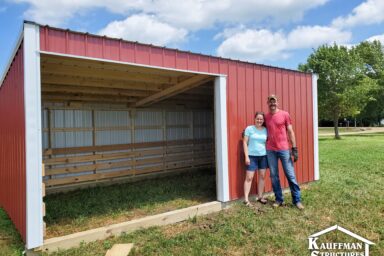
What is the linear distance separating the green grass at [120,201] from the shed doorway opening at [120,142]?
16mm

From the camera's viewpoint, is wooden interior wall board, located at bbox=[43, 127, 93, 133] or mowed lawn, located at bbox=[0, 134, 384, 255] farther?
wooden interior wall board, located at bbox=[43, 127, 93, 133]

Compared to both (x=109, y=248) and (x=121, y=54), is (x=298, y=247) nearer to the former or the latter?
(x=109, y=248)

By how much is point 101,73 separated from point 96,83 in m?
0.67

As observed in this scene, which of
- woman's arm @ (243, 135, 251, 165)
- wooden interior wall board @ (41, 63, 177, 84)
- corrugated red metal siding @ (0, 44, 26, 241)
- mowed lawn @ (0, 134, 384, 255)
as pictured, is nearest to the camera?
mowed lawn @ (0, 134, 384, 255)

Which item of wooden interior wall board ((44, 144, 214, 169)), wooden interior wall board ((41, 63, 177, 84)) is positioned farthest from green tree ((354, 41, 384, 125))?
wooden interior wall board ((41, 63, 177, 84))

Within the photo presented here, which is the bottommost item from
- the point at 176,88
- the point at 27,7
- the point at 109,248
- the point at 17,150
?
the point at 109,248

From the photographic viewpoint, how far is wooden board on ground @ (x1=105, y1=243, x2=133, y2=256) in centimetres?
315

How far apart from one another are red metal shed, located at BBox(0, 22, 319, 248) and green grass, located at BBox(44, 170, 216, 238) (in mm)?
636

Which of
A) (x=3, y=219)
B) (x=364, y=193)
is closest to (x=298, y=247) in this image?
(x=364, y=193)

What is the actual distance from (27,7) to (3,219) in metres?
3.24

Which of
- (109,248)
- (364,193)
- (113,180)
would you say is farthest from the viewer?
(113,180)

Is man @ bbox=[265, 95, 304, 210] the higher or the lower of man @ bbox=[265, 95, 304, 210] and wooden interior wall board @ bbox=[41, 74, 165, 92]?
the lower

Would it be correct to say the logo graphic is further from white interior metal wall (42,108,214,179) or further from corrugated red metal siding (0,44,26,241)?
white interior metal wall (42,108,214,179)

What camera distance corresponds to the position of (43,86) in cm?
536
